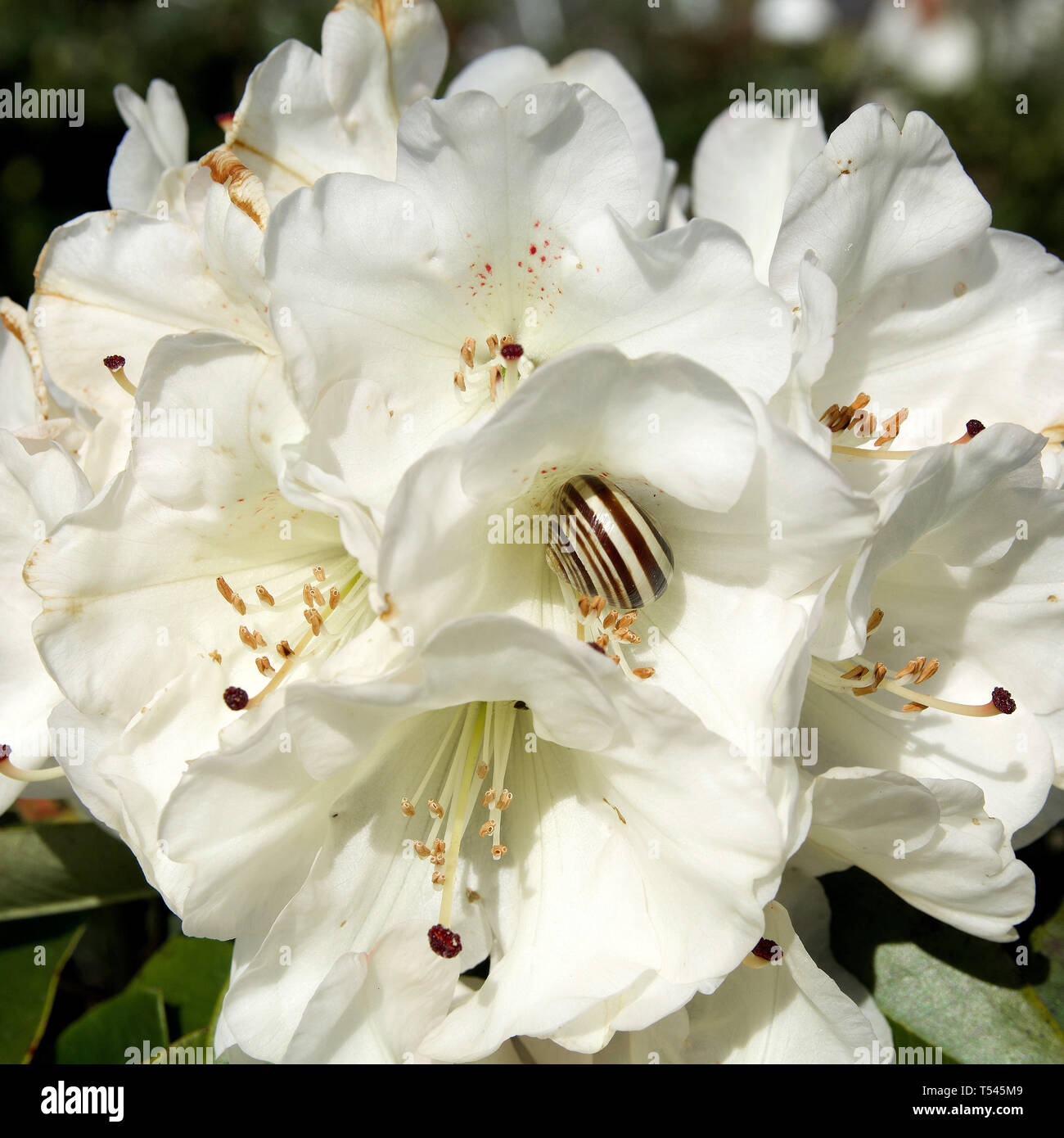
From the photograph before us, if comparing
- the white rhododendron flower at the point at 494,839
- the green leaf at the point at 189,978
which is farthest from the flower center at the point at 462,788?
the green leaf at the point at 189,978

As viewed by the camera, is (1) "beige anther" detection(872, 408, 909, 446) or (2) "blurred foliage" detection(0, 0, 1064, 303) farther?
(2) "blurred foliage" detection(0, 0, 1064, 303)

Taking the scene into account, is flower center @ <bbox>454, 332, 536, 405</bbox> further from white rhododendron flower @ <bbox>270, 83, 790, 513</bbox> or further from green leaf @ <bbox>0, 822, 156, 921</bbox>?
green leaf @ <bbox>0, 822, 156, 921</bbox>

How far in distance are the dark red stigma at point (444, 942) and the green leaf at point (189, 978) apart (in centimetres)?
34

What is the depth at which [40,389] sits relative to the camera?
841 mm

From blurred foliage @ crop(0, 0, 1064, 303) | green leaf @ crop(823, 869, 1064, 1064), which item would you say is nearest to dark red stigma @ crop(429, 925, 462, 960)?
green leaf @ crop(823, 869, 1064, 1064)

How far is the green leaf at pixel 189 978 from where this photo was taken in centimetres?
95

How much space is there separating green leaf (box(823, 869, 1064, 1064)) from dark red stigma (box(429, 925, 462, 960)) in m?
0.39

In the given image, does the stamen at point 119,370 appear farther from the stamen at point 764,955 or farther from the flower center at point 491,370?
the stamen at point 764,955

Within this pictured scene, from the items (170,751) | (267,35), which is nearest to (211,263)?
(170,751)

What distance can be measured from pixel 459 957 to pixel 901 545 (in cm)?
41

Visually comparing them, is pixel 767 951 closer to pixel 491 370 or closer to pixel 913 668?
pixel 913 668

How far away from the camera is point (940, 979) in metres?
0.89

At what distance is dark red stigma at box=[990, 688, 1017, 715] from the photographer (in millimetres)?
753
